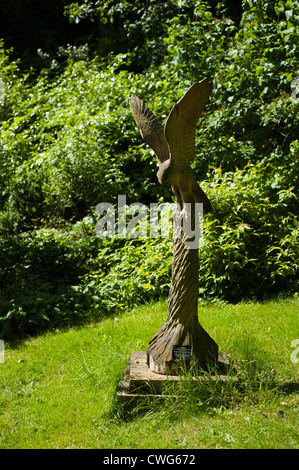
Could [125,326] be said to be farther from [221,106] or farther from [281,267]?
[221,106]

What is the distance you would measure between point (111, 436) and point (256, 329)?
2051 millimetres

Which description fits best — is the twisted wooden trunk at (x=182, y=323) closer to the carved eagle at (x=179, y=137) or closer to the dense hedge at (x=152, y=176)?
the carved eagle at (x=179, y=137)

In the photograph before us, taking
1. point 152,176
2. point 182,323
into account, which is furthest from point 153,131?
point 152,176

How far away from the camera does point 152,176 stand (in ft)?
27.6

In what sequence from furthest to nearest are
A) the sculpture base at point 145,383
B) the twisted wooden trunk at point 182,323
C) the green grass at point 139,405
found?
the twisted wooden trunk at point 182,323, the sculpture base at point 145,383, the green grass at point 139,405

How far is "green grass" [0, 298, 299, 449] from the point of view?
3092 mm

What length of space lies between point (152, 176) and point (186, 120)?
507 cm

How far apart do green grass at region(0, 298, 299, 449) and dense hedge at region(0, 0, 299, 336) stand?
974 millimetres

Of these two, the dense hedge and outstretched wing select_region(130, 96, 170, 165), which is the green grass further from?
outstretched wing select_region(130, 96, 170, 165)

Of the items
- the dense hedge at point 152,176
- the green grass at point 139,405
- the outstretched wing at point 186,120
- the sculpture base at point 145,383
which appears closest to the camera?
the green grass at point 139,405

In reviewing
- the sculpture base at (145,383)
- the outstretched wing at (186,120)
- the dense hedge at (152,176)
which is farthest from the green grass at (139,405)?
the outstretched wing at (186,120)

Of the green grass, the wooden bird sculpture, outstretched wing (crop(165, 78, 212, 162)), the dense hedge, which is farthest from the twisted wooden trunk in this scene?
the dense hedge

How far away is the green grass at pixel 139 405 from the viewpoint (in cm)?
309

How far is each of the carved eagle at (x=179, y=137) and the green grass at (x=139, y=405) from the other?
135cm
